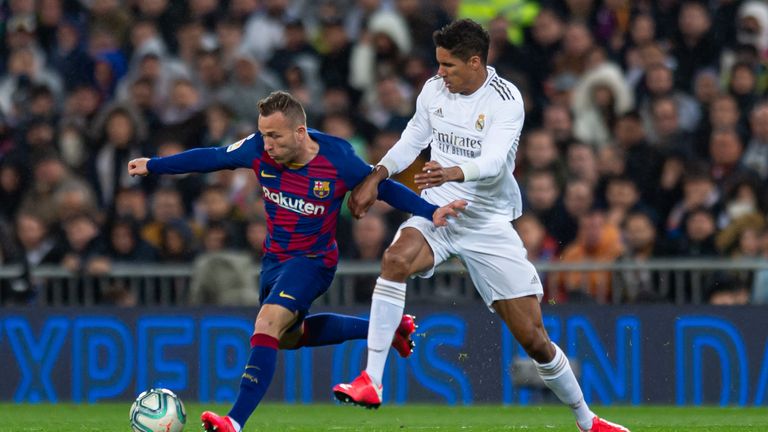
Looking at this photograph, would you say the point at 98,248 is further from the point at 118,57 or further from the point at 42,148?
the point at 118,57

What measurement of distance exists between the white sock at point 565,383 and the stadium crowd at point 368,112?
3.73m

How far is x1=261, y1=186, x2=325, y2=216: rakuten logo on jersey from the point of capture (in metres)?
9.04

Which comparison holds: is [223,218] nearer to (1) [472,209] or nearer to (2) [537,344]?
(1) [472,209]

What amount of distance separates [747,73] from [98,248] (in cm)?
557

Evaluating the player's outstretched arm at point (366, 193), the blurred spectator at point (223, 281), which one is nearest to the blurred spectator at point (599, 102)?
the blurred spectator at point (223, 281)

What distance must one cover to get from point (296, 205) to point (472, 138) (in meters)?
1.04

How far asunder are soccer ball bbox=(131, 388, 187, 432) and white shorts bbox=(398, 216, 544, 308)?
60.5 inches

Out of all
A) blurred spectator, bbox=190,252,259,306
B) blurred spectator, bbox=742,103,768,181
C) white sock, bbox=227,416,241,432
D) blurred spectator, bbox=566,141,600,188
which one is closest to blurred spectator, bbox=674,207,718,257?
blurred spectator, bbox=742,103,768,181

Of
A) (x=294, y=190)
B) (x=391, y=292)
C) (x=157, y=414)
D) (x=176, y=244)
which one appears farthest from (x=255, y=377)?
(x=176, y=244)

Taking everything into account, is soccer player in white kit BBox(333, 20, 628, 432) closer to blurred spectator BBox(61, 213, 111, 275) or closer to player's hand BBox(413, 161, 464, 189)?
player's hand BBox(413, 161, 464, 189)

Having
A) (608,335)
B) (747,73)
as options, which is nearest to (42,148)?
(608,335)

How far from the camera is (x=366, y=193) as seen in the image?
8.91 m

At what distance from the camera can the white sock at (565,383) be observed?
9.16 meters

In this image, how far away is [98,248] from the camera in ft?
44.6
